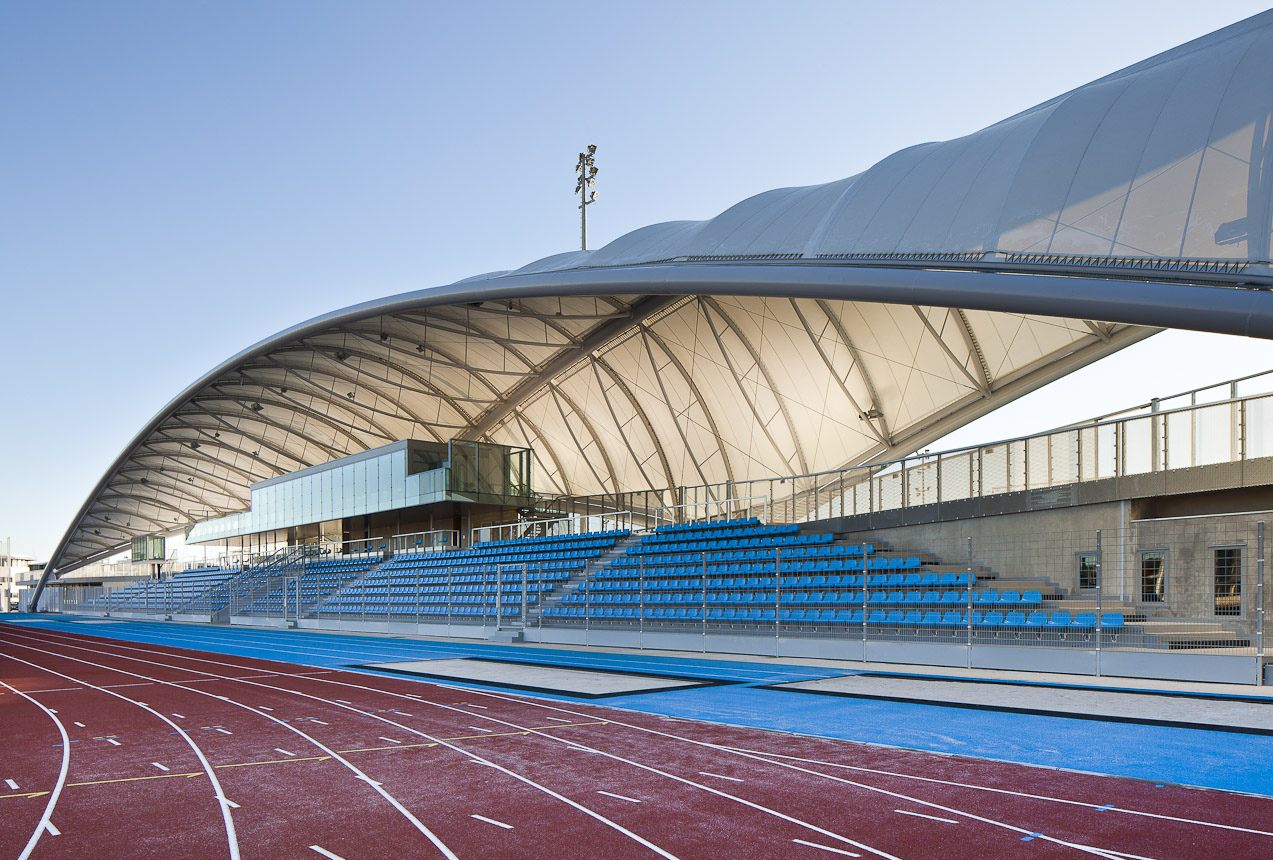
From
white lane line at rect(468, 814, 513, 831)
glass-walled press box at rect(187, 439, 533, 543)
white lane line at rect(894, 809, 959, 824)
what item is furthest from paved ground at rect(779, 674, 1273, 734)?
glass-walled press box at rect(187, 439, 533, 543)

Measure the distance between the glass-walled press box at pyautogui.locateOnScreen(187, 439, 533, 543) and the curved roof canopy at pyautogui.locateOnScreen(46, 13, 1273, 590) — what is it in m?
3.12

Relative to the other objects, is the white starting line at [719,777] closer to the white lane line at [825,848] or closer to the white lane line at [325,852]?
the white lane line at [825,848]

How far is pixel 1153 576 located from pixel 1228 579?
3.96ft

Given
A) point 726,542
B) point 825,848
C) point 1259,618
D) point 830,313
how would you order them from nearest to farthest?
point 825,848, point 1259,618, point 726,542, point 830,313

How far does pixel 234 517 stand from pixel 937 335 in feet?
170

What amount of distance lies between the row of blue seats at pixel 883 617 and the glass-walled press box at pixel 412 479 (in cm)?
1783

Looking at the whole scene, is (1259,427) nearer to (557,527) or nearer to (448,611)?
(448,611)

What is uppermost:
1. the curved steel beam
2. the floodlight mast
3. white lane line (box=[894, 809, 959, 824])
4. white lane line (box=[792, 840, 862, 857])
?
the floodlight mast

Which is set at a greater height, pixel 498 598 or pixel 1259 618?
pixel 1259 618

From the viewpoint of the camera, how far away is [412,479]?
149ft

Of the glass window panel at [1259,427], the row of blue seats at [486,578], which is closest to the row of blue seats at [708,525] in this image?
the row of blue seats at [486,578]

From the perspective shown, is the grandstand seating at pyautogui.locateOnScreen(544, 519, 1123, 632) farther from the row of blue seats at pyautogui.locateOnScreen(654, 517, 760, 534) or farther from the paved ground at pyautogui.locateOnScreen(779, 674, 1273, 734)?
the paved ground at pyautogui.locateOnScreen(779, 674, 1273, 734)

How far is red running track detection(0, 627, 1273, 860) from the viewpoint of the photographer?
6.49 meters

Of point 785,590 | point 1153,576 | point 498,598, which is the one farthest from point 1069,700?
point 498,598
